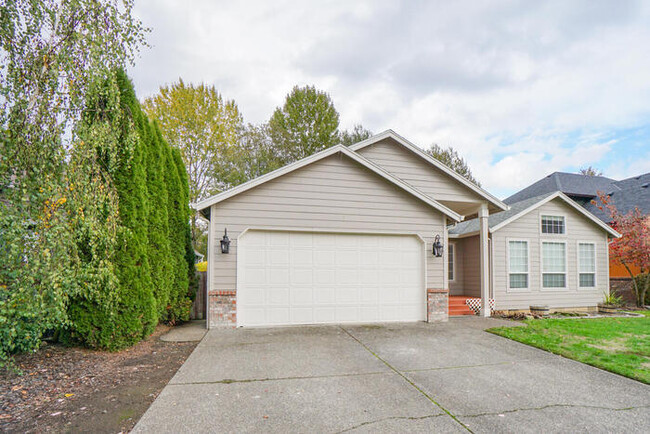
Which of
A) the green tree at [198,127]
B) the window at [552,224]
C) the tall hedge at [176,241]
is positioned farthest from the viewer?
the green tree at [198,127]

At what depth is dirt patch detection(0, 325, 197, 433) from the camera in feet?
10.0

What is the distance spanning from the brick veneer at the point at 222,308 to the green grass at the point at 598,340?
18.6 ft

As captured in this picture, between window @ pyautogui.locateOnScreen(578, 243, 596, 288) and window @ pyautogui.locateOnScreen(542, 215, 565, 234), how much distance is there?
96 cm

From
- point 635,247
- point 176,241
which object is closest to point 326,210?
point 176,241

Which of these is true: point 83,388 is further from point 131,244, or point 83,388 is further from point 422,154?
point 422,154

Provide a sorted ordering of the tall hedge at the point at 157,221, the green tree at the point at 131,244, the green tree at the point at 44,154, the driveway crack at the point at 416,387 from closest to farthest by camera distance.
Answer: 1. the driveway crack at the point at 416,387
2. the green tree at the point at 44,154
3. the green tree at the point at 131,244
4. the tall hedge at the point at 157,221

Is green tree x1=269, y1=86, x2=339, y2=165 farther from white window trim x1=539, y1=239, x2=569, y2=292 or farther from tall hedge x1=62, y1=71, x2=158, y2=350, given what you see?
tall hedge x1=62, y1=71, x2=158, y2=350

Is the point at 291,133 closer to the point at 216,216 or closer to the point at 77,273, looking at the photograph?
the point at 216,216

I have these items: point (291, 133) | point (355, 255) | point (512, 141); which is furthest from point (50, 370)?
point (291, 133)

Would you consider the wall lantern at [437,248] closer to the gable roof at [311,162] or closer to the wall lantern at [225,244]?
the gable roof at [311,162]

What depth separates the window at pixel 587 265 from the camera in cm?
1084

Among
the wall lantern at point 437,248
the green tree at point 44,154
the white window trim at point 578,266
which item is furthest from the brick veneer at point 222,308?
the white window trim at point 578,266

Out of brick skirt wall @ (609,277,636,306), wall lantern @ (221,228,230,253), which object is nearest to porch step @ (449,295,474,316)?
wall lantern @ (221,228,230,253)

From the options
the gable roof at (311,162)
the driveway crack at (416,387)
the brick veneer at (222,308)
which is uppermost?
the gable roof at (311,162)
